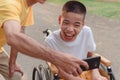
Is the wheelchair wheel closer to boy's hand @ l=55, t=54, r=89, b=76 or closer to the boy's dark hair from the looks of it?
the boy's dark hair

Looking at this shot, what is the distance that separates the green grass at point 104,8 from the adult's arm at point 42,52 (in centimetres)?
750

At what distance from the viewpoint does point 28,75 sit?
5422 millimetres

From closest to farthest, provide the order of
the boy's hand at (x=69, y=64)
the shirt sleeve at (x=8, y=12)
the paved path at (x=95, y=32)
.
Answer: the boy's hand at (x=69, y=64) < the shirt sleeve at (x=8, y=12) < the paved path at (x=95, y=32)

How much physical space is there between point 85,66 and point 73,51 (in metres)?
1.58

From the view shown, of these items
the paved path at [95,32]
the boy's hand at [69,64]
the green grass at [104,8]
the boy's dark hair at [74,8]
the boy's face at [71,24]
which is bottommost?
the paved path at [95,32]

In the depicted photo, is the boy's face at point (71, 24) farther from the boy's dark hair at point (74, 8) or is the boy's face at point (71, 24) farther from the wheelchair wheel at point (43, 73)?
the wheelchair wheel at point (43, 73)

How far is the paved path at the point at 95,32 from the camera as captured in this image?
5.99 metres

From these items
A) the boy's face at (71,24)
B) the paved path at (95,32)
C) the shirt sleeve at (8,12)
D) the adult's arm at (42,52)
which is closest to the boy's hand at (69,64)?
the adult's arm at (42,52)

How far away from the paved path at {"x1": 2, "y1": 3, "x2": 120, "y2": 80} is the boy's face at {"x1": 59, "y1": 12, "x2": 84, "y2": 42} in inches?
75.4

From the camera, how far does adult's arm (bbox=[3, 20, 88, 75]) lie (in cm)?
216

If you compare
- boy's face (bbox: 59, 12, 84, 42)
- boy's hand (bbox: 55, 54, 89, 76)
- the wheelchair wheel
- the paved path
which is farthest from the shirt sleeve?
the paved path

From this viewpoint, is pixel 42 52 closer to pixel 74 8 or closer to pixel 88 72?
pixel 74 8

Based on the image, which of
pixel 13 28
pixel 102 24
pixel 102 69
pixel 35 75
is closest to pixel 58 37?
pixel 102 69

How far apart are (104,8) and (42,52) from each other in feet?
28.3
